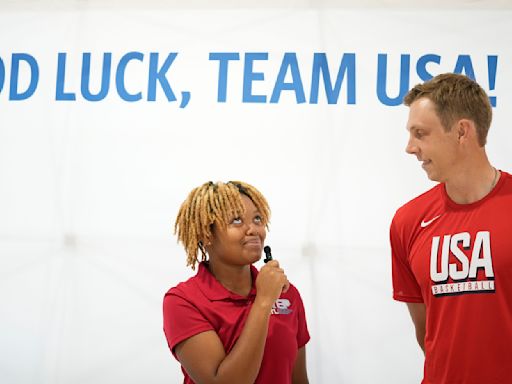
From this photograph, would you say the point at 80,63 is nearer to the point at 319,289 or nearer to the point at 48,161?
the point at 48,161

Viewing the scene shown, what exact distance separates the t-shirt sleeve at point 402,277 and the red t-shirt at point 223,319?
321 mm

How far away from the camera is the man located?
58.9 inches

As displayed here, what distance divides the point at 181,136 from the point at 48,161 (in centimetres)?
53

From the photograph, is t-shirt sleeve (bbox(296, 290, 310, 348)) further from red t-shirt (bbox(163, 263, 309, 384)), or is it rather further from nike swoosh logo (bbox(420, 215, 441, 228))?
nike swoosh logo (bbox(420, 215, 441, 228))

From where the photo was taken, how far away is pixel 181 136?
2455 mm

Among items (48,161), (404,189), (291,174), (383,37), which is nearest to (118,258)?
(48,161)

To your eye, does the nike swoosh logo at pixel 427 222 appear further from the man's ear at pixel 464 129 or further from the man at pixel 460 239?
the man's ear at pixel 464 129

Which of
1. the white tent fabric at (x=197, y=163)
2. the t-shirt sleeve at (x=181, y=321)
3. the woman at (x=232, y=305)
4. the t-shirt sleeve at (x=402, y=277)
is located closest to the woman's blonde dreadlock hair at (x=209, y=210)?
the woman at (x=232, y=305)

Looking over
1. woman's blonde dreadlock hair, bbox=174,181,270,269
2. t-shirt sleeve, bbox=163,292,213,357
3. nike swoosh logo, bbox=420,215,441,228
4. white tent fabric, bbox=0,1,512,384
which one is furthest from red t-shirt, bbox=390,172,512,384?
white tent fabric, bbox=0,1,512,384

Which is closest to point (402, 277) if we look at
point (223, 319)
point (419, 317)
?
point (419, 317)

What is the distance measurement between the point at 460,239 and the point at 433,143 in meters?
0.25

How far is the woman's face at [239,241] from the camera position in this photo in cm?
168

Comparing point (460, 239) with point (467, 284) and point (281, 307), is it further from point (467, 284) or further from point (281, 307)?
point (281, 307)

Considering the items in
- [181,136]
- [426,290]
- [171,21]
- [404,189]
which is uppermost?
[171,21]
